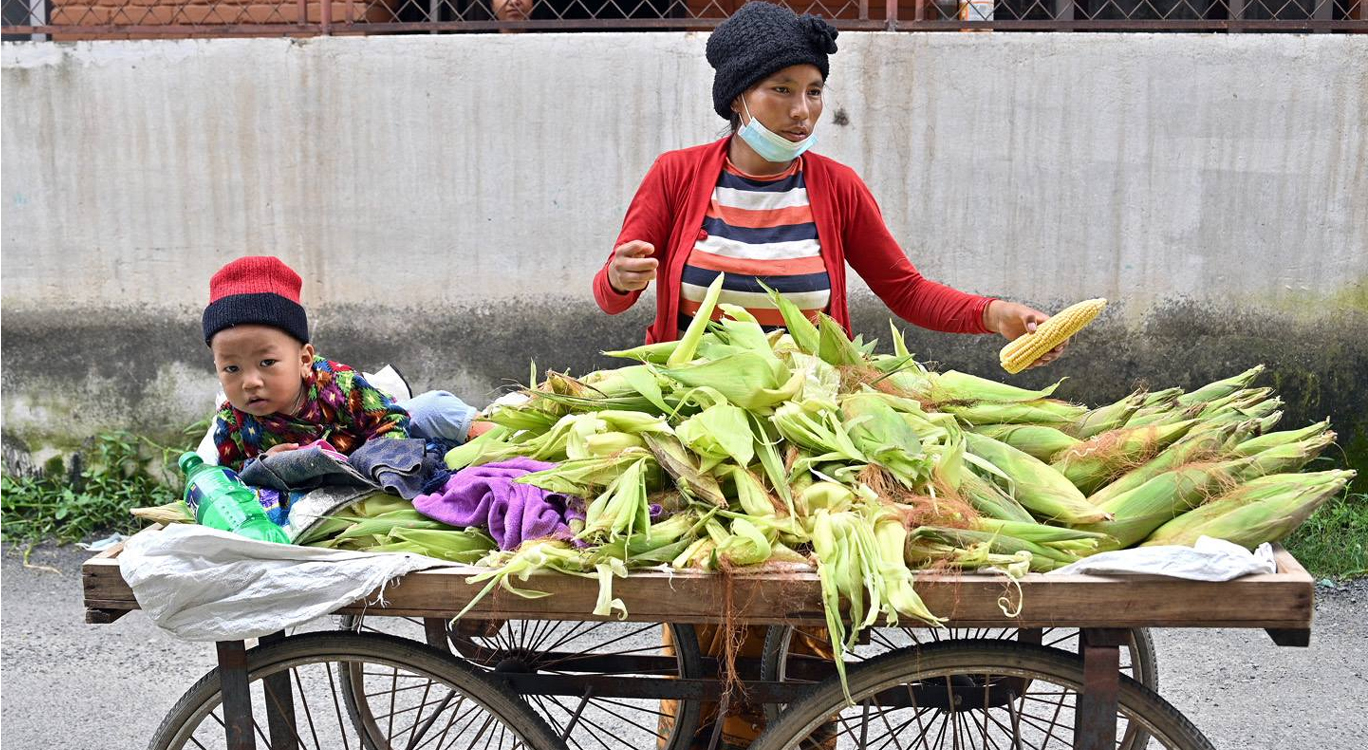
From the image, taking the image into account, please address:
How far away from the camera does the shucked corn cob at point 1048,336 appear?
2.28 meters

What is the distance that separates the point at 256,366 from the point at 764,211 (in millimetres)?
1144

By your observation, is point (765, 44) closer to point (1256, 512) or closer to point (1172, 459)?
point (1172, 459)

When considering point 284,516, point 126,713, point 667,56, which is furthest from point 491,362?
point 284,516

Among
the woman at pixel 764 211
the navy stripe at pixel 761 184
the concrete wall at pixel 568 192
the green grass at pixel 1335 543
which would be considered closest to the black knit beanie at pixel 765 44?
the woman at pixel 764 211

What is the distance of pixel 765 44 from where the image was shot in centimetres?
253

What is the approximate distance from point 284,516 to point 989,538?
1.27 meters

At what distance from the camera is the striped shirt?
2.62 meters

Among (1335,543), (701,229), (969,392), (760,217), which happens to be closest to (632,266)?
(701,229)

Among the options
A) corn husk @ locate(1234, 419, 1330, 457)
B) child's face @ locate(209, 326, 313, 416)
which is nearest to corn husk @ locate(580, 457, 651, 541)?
child's face @ locate(209, 326, 313, 416)

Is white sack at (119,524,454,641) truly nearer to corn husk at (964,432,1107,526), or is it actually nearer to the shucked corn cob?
corn husk at (964,432,1107,526)

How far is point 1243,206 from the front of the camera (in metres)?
4.66

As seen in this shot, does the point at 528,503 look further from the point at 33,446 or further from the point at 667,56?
the point at 33,446

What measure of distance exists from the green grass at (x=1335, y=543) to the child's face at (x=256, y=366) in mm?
A: 3685

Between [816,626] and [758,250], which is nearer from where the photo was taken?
[816,626]
